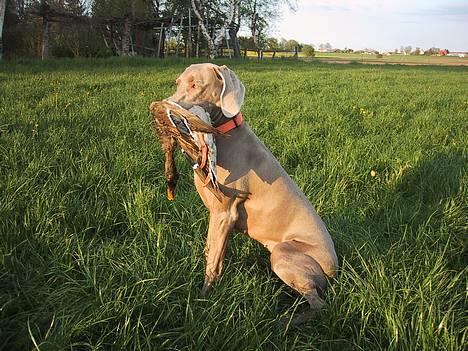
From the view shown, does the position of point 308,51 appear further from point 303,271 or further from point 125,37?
point 303,271

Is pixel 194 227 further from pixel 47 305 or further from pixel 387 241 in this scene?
pixel 387 241

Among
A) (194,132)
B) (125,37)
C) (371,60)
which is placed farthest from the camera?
(371,60)

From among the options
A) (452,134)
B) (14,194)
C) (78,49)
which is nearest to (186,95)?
(14,194)

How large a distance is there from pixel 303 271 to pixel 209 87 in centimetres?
116

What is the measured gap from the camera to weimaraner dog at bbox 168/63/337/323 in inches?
89.8

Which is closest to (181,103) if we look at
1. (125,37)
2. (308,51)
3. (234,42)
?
(125,37)

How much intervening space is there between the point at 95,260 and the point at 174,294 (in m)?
0.48

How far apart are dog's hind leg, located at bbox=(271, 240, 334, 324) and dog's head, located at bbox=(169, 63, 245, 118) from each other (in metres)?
0.91

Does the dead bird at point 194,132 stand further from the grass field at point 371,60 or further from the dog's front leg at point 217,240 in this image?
the grass field at point 371,60

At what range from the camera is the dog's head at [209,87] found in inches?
88.6

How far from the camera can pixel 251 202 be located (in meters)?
2.47

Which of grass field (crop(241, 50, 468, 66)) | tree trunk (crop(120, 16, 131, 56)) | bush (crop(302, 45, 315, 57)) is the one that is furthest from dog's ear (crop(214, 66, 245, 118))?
bush (crop(302, 45, 315, 57))

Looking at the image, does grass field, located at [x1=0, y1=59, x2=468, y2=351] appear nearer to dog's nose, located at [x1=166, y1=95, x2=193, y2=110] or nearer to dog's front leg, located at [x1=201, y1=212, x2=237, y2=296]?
dog's front leg, located at [x1=201, y1=212, x2=237, y2=296]

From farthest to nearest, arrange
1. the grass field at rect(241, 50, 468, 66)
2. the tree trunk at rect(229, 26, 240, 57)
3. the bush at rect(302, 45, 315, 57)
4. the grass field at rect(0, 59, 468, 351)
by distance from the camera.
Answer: the bush at rect(302, 45, 315, 57)
the grass field at rect(241, 50, 468, 66)
the tree trunk at rect(229, 26, 240, 57)
the grass field at rect(0, 59, 468, 351)
